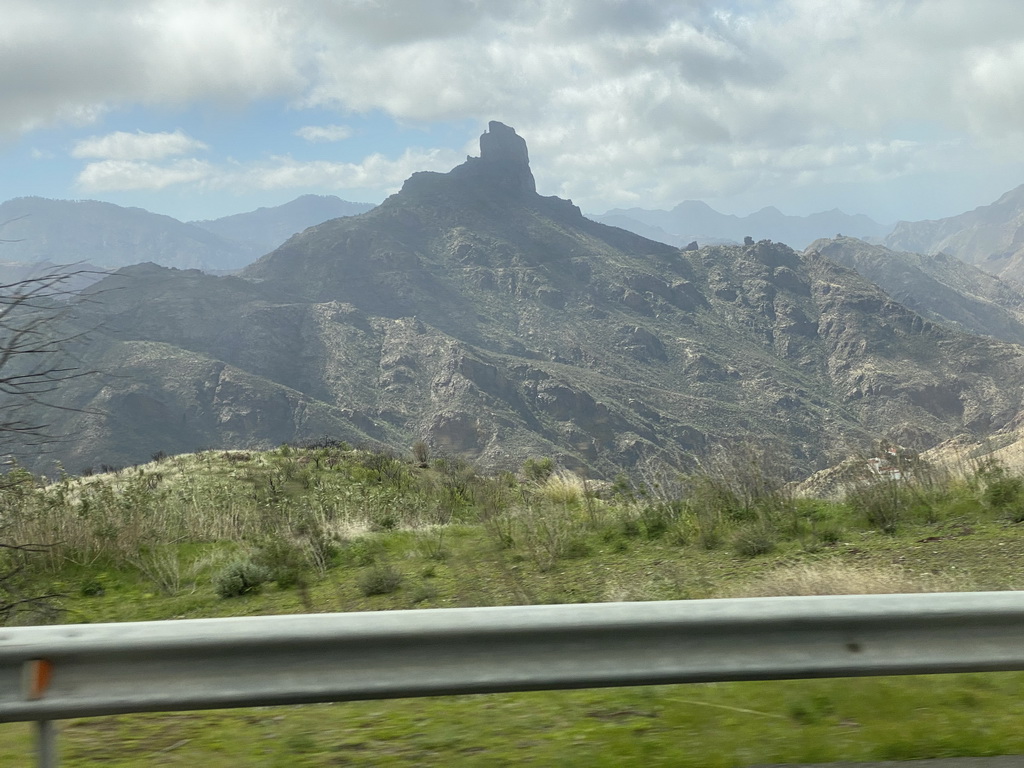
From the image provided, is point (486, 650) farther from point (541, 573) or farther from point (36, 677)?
point (541, 573)

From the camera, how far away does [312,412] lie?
13350cm

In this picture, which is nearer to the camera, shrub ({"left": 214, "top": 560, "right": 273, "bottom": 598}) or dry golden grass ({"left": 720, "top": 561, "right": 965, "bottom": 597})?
dry golden grass ({"left": 720, "top": 561, "right": 965, "bottom": 597})

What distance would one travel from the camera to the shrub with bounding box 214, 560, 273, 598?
26.7 ft

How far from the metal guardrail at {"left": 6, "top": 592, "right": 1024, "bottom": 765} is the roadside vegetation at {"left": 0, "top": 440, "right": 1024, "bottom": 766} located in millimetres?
400

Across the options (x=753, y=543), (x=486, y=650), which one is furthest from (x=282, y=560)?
(x=486, y=650)

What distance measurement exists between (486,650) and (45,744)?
1535mm

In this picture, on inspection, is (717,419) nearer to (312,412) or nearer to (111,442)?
(312,412)

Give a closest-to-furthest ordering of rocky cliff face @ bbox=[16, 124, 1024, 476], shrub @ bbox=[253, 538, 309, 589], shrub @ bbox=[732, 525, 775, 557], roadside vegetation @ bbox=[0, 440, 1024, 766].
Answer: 1. roadside vegetation @ bbox=[0, 440, 1024, 766]
2. shrub @ bbox=[732, 525, 775, 557]
3. shrub @ bbox=[253, 538, 309, 589]
4. rocky cliff face @ bbox=[16, 124, 1024, 476]

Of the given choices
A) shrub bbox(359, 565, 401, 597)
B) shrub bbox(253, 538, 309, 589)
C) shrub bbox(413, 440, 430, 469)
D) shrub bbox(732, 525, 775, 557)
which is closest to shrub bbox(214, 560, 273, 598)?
shrub bbox(253, 538, 309, 589)

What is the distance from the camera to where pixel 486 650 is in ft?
9.89

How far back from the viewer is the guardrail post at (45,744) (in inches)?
113

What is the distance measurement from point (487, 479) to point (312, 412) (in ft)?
410

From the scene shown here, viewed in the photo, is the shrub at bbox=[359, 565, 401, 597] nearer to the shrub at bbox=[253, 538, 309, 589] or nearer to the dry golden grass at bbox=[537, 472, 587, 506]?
the shrub at bbox=[253, 538, 309, 589]

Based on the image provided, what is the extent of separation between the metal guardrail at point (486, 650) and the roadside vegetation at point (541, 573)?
15.7 inches
